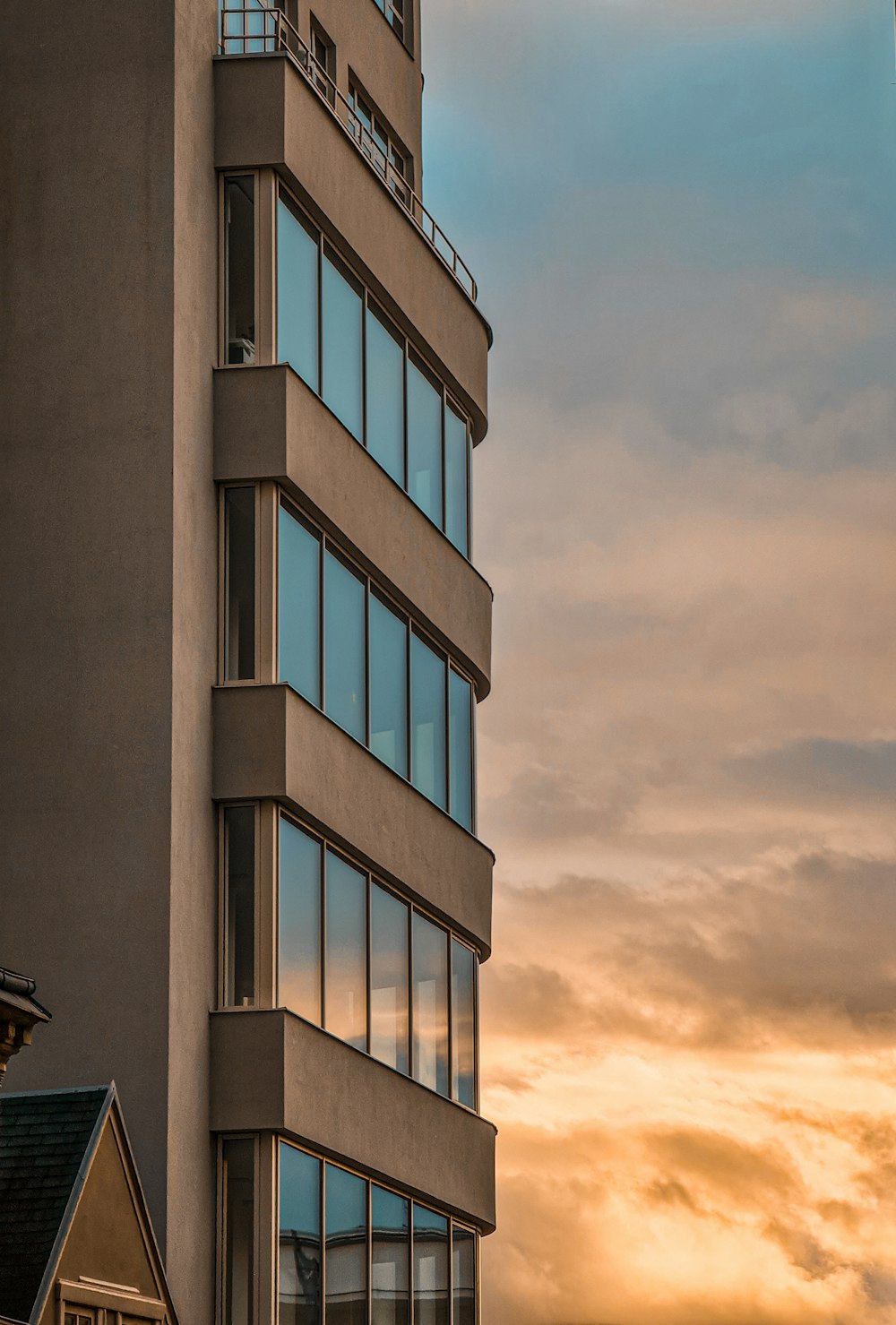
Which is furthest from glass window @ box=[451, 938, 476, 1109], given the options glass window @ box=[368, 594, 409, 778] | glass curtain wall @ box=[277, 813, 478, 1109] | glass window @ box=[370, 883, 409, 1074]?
glass window @ box=[368, 594, 409, 778]

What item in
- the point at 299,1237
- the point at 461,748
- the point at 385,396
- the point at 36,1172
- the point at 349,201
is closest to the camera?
the point at 36,1172

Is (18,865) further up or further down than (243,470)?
further down

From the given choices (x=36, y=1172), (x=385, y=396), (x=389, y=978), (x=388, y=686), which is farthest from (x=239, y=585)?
(x=36, y=1172)

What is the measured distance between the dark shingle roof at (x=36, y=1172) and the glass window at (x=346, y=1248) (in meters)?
5.72

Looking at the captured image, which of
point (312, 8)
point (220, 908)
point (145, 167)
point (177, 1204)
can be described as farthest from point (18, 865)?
point (312, 8)

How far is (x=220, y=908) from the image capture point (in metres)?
28.1

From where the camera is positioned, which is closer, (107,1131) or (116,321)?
(107,1131)

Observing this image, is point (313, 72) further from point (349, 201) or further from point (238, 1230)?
point (238, 1230)

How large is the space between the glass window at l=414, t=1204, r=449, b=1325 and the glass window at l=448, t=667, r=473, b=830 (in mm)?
6174

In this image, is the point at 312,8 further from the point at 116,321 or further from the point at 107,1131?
the point at 107,1131

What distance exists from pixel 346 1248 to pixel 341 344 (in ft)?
39.9

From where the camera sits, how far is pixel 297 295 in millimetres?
30531

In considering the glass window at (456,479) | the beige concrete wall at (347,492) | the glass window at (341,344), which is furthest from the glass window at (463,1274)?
the glass window at (341,344)

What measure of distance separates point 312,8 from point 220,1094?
1687 centimetres
